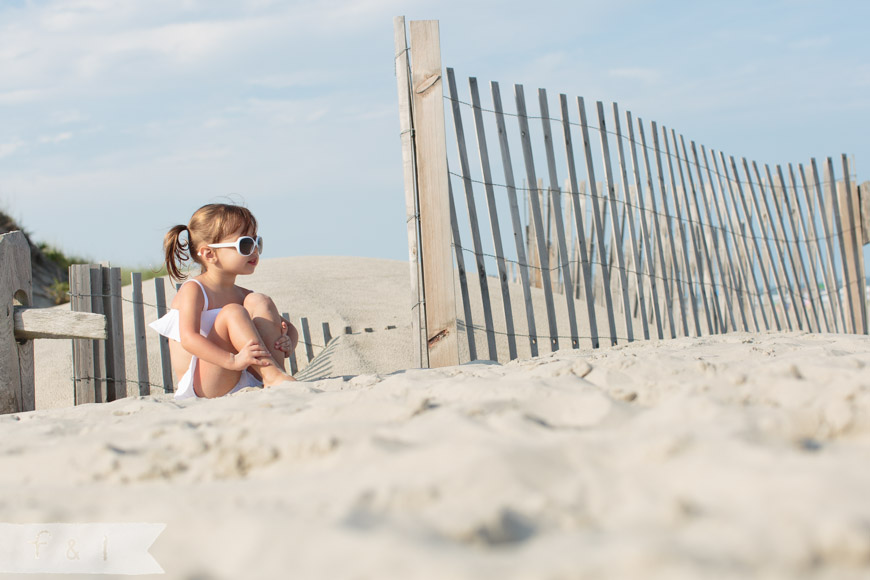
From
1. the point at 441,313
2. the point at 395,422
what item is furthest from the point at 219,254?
the point at 395,422

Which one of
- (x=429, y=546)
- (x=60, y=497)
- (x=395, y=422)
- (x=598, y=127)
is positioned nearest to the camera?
(x=429, y=546)

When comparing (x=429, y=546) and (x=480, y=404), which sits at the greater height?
(x=480, y=404)

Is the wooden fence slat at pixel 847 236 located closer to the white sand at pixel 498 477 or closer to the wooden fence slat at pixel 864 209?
the wooden fence slat at pixel 864 209

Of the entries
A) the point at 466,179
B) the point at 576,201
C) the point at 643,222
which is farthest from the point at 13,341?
the point at 643,222

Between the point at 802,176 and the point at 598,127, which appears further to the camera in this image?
the point at 802,176

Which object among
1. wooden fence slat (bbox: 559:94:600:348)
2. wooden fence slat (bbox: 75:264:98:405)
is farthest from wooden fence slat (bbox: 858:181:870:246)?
wooden fence slat (bbox: 75:264:98:405)

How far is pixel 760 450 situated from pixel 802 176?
718cm

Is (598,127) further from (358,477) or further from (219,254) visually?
(358,477)

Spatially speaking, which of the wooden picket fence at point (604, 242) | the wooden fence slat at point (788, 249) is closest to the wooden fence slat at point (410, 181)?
the wooden picket fence at point (604, 242)

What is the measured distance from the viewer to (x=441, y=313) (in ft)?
12.3

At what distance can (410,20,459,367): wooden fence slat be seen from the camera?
12.3 ft
